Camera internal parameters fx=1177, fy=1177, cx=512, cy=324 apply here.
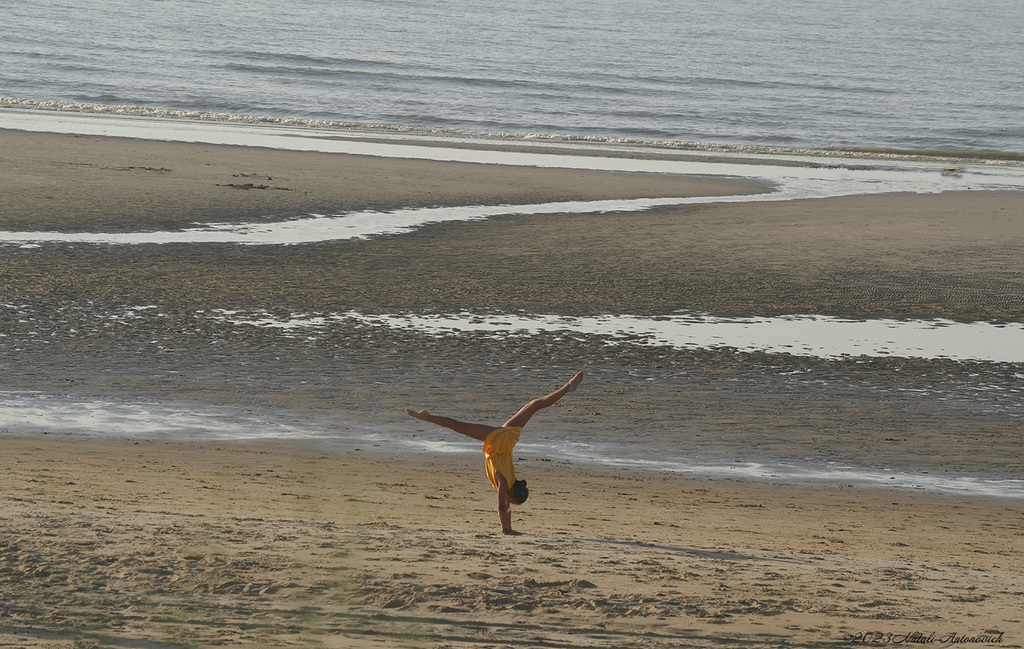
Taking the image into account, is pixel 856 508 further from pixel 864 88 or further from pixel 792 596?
pixel 864 88

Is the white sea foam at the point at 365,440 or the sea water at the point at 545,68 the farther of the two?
the sea water at the point at 545,68

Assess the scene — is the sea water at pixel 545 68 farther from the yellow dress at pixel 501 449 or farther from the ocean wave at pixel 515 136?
the yellow dress at pixel 501 449

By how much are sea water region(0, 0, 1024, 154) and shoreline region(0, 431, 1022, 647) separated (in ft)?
102

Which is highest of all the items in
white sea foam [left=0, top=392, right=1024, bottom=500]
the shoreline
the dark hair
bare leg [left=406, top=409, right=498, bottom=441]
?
bare leg [left=406, top=409, right=498, bottom=441]

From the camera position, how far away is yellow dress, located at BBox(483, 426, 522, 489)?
23.2ft

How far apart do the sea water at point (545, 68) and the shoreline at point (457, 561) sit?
3117 cm

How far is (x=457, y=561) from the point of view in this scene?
638cm

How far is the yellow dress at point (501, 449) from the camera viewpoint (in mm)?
7066

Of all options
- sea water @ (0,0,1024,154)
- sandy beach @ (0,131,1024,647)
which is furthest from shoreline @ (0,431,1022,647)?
sea water @ (0,0,1024,154)

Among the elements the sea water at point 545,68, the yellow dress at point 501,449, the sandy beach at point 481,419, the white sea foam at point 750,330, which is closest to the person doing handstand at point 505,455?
the yellow dress at point 501,449

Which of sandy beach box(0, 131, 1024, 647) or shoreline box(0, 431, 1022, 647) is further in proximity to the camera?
sandy beach box(0, 131, 1024, 647)

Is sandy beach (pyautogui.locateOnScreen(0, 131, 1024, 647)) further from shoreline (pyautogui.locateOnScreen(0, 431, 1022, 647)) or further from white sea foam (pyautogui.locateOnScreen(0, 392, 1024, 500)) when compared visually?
white sea foam (pyautogui.locateOnScreen(0, 392, 1024, 500))

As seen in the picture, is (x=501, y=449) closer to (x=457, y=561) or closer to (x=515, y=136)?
(x=457, y=561)

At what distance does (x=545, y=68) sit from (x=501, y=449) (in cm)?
5180
